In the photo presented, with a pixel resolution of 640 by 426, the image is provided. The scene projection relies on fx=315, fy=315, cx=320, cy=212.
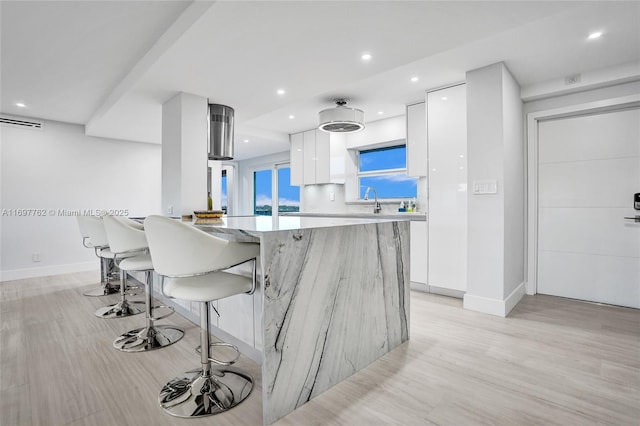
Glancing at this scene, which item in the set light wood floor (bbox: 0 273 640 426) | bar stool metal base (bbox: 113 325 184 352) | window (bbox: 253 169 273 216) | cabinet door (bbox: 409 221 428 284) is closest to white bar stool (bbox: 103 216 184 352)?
bar stool metal base (bbox: 113 325 184 352)

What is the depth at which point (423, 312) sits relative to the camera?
124 inches

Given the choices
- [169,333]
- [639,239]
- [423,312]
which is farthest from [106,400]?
[639,239]

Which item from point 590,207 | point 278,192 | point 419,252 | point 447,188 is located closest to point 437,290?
point 419,252

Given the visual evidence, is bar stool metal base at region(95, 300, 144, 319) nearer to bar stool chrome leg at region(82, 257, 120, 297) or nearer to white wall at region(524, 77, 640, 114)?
bar stool chrome leg at region(82, 257, 120, 297)

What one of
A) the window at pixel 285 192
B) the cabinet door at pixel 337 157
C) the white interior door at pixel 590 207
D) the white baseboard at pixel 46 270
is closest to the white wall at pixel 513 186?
the white interior door at pixel 590 207

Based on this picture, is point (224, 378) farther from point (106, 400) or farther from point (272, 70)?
point (272, 70)

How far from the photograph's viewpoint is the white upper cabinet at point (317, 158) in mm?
5367

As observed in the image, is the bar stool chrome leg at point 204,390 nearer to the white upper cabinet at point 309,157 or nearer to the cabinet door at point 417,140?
the cabinet door at point 417,140

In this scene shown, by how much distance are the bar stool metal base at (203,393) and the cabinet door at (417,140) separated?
3192mm

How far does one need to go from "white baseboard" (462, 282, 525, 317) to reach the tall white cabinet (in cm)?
33

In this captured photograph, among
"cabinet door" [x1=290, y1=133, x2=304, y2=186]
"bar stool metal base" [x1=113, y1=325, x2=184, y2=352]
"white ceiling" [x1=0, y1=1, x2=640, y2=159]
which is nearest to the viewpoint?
"white ceiling" [x1=0, y1=1, x2=640, y2=159]

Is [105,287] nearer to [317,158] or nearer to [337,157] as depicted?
[317,158]

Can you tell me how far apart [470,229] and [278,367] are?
8.14 feet

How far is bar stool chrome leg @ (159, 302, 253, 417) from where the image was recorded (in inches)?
62.8
